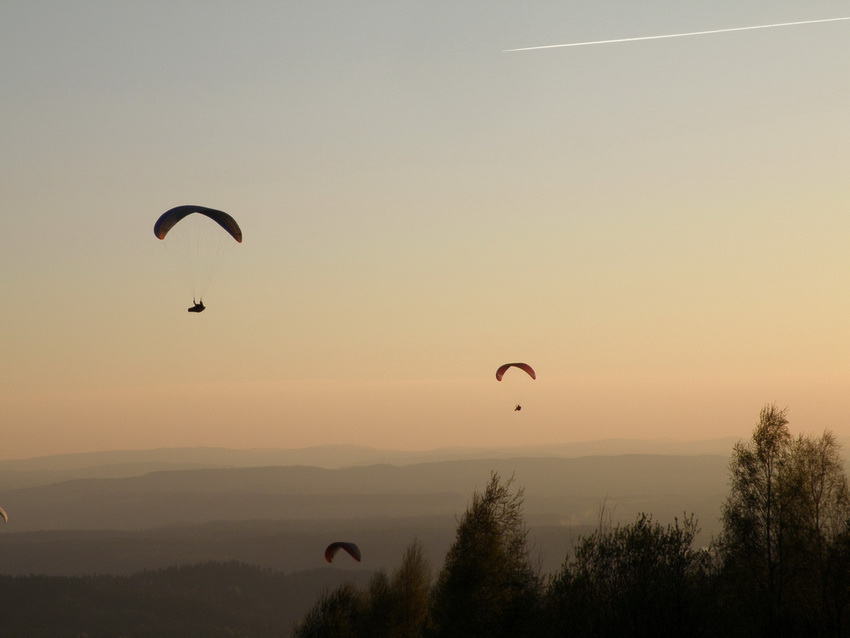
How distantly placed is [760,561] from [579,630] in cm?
1718

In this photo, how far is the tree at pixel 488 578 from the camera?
178 ft

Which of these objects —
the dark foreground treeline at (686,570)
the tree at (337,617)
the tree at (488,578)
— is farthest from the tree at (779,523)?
the tree at (337,617)

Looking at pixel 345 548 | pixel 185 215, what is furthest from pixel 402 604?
pixel 185 215

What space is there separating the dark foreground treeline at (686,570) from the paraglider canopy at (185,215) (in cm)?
2012

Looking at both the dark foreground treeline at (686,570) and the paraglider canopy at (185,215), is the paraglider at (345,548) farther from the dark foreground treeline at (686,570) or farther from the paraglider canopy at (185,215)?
the paraglider canopy at (185,215)

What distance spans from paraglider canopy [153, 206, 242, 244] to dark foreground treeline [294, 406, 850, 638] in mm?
20124

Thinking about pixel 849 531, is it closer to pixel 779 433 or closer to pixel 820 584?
pixel 820 584

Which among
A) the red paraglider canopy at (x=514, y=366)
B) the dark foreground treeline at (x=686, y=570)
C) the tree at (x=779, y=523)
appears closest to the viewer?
the dark foreground treeline at (x=686, y=570)

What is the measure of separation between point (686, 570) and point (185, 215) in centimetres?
3122

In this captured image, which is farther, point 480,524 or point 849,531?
point 480,524

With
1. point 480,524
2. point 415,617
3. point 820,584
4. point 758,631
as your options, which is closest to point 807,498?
point 820,584

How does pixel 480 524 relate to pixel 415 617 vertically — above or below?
above

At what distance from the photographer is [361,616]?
73375mm

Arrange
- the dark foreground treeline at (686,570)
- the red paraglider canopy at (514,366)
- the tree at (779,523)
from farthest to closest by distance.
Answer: the red paraglider canopy at (514,366) < the tree at (779,523) < the dark foreground treeline at (686,570)
